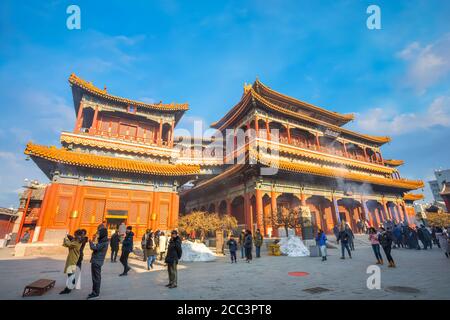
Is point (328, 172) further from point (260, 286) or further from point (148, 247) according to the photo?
point (260, 286)

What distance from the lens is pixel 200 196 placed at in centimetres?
2758

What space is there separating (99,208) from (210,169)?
13371 mm

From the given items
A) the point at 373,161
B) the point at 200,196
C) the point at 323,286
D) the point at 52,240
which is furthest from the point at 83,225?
the point at 373,161

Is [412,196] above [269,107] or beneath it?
beneath

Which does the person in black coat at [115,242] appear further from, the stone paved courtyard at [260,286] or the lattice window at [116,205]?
the lattice window at [116,205]

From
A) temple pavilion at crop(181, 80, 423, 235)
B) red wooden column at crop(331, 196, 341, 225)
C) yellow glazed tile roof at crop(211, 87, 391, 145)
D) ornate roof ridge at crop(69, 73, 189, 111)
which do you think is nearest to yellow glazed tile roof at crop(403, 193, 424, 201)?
temple pavilion at crop(181, 80, 423, 235)

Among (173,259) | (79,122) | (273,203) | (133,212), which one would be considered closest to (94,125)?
(79,122)

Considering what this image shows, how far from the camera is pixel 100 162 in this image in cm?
1677

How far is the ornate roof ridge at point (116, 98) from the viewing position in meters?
19.2

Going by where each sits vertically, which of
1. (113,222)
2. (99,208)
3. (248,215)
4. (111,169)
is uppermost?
(111,169)

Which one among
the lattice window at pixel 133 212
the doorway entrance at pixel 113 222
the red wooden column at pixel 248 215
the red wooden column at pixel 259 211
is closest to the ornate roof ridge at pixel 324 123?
the red wooden column at pixel 259 211

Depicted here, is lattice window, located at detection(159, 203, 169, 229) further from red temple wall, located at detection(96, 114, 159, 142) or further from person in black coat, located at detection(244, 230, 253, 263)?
person in black coat, located at detection(244, 230, 253, 263)

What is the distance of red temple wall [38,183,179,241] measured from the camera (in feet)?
50.0
